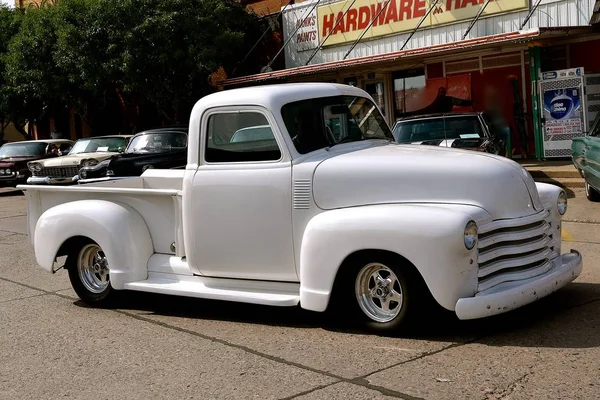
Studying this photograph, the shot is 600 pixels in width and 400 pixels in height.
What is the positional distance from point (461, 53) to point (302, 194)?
14.6 m

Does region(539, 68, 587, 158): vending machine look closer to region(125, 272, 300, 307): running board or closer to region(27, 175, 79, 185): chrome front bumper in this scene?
region(27, 175, 79, 185): chrome front bumper

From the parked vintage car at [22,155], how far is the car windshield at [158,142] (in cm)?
679

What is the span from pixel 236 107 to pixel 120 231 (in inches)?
63.2

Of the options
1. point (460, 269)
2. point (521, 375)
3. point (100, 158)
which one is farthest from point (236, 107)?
point (100, 158)

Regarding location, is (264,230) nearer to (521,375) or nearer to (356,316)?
(356,316)

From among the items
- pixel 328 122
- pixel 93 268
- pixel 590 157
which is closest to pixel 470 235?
pixel 328 122

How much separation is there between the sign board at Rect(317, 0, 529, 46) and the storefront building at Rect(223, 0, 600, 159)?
26 mm

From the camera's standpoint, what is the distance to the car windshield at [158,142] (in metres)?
15.7

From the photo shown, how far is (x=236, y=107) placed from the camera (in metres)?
6.60

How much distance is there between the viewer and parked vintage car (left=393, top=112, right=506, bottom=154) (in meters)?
12.9

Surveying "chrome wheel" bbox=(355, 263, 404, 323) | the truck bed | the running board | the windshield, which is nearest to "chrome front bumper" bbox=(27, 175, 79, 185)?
the truck bed

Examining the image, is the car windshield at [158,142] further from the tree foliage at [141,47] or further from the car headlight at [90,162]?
the tree foliage at [141,47]

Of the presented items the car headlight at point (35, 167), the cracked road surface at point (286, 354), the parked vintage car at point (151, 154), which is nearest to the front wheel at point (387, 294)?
the cracked road surface at point (286, 354)

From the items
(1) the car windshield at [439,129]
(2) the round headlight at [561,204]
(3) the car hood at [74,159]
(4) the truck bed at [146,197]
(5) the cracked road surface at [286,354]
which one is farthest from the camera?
(3) the car hood at [74,159]
